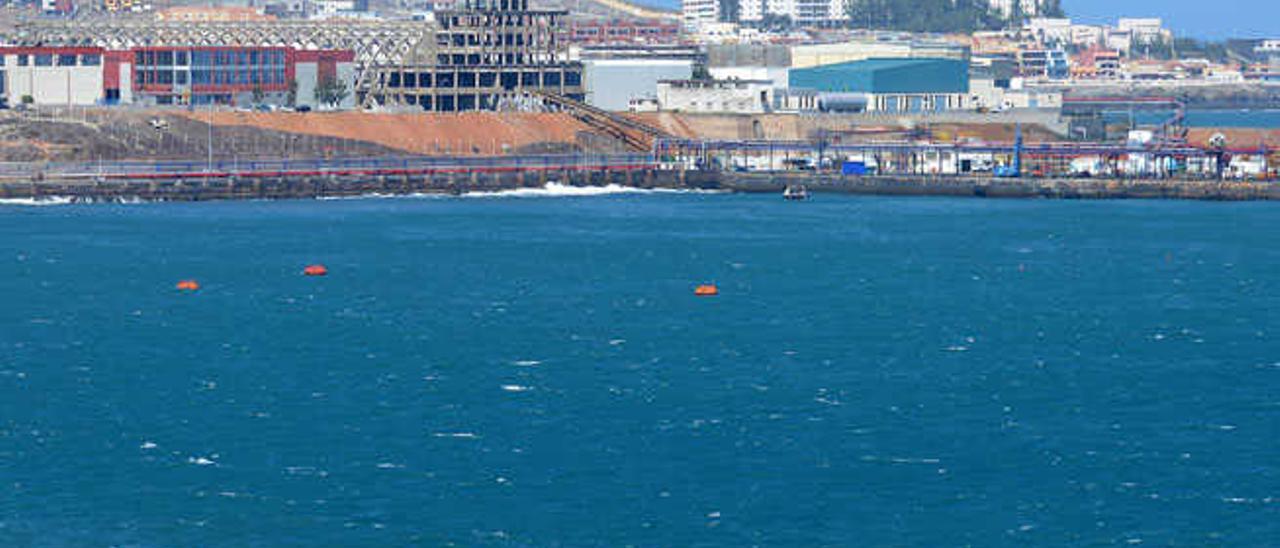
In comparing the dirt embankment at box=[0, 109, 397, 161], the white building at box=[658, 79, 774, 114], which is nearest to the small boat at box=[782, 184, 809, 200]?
the dirt embankment at box=[0, 109, 397, 161]

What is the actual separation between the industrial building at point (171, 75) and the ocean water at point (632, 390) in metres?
48.4

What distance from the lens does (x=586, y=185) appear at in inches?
6442

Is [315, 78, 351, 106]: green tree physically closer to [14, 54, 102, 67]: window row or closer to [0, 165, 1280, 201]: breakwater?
[14, 54, 102, 67]: window row

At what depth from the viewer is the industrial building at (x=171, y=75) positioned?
171875 millimetres

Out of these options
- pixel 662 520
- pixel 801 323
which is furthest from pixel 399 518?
pixel 801 323

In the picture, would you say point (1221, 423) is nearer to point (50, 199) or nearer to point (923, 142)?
point (50, 199)

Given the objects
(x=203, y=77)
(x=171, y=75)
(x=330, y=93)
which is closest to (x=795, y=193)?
(x=330, y=93)

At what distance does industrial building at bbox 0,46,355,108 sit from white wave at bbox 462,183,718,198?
95.5 feet

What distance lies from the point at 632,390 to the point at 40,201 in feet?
250

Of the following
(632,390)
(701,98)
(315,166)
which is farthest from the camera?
(701,98)

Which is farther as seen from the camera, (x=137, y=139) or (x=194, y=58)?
(x=194, y=58)

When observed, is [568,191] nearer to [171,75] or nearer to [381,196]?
[381,196]

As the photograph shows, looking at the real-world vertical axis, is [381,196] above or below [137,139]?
below

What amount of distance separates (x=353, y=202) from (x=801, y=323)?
63227 millimetres
